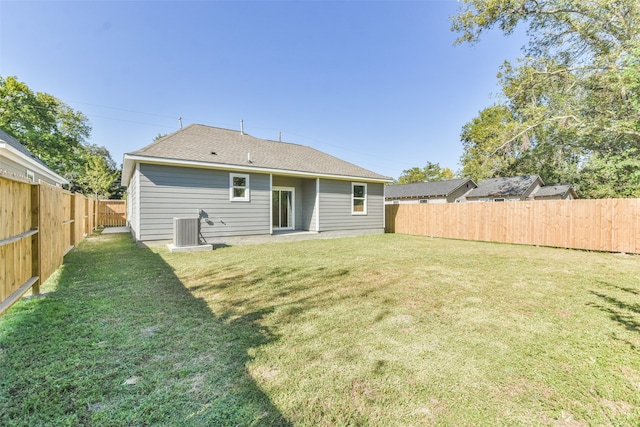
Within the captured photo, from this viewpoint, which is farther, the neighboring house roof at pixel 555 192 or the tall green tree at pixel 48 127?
the neighboring house roof at pixel 555 192

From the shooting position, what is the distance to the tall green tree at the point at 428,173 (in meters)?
42.1

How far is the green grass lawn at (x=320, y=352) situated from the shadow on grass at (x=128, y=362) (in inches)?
0.5

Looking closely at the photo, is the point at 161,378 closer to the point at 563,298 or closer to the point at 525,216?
the point at 563,298

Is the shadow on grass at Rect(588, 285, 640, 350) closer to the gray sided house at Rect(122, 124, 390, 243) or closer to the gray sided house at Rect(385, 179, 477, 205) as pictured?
the gray sided house at Rect(122, 124, 390, 243)

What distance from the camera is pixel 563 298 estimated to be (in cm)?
390

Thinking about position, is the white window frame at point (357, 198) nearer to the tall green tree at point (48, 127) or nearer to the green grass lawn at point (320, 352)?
the green grass lawn at point (320, 352)

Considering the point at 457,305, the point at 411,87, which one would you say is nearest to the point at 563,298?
the point at 457,305

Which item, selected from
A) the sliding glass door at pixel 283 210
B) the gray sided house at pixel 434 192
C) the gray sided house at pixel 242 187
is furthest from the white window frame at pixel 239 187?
the gray sided house at pixel 434 192

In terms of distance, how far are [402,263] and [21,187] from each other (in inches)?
252

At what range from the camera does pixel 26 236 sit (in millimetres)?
3232

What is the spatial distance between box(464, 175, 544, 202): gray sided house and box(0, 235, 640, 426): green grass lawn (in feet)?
65.1

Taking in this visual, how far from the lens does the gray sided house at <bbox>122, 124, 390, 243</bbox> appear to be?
834 cm

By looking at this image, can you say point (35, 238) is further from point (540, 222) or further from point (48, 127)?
point (48, 127)

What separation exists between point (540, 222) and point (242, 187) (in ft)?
35.0
